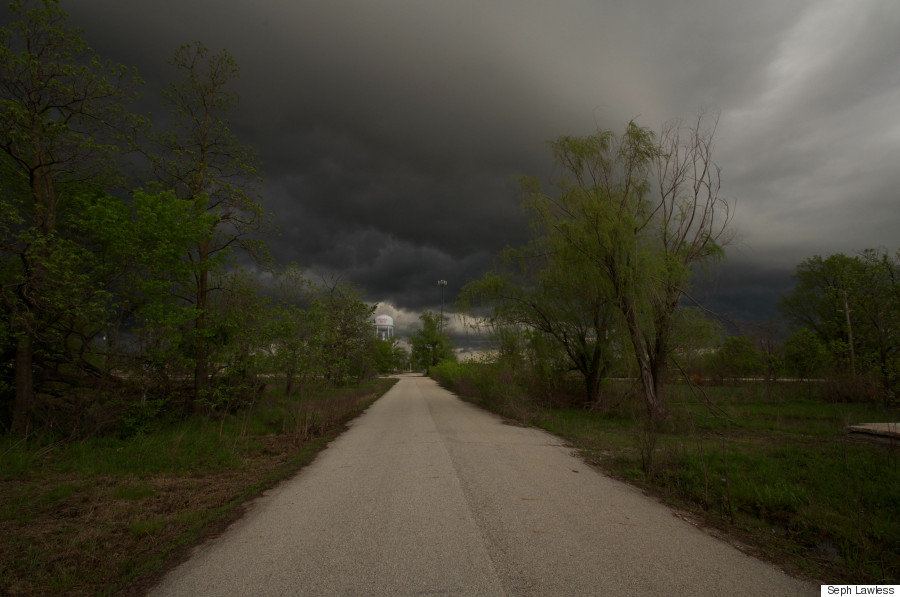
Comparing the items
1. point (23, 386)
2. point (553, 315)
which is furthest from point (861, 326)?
point (23, 386)

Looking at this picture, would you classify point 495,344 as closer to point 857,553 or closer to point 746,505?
point 746,505

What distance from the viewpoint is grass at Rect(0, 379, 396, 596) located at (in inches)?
150

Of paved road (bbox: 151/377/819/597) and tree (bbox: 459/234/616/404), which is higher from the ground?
tree (bbox: 459/234/616/404)

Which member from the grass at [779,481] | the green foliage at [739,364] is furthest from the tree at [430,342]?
the grass at [779,481]

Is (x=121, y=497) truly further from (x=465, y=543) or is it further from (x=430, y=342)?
(x=430, y=342)

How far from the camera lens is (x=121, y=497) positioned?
600 cm

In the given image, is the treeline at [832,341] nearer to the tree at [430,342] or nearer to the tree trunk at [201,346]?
the tree trunk at [201,346]

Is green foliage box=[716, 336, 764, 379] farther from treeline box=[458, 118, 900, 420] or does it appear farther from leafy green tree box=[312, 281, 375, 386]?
leafy green tree box=[312, 281, 375, 386]

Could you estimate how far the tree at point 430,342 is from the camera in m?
67.7

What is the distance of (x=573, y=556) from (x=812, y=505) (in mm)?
4123

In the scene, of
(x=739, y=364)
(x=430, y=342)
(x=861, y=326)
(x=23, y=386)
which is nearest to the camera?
(x=23, y=386)

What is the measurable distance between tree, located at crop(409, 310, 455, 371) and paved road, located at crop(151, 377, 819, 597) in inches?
2276

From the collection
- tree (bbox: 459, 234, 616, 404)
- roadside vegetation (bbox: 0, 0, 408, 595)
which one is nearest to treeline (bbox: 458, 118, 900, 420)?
tree (bbox: 459, 234, 616, 404)

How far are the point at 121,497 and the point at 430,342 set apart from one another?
68376 millimetres
